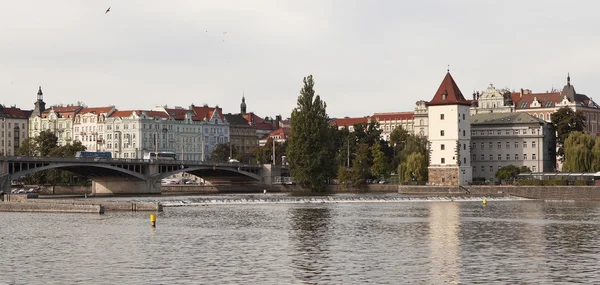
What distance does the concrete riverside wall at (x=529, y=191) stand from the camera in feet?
395

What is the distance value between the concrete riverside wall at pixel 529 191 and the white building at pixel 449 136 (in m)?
6.08

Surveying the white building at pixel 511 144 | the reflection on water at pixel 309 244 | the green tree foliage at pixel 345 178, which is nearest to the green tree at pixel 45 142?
the green tree foliage at pixel 345 178

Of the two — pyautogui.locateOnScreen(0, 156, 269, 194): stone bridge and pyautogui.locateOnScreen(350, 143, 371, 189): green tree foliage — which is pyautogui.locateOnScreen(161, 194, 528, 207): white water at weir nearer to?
pyautogui.locateOnScreen(0, 156, 269, 194): stone bridge

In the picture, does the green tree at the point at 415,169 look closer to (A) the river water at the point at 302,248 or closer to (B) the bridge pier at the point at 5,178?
(B) the bridge pier at the point at 5,178

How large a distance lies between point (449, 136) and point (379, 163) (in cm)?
1795

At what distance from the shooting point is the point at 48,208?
299 feet

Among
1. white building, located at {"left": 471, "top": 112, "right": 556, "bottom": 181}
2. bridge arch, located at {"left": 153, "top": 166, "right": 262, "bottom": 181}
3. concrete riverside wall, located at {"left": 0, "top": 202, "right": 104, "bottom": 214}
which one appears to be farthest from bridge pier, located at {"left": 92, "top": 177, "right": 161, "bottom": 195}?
concrete riverside wall, located at {"left": 0, "top": 202, "right": 104, "bottom": 214}

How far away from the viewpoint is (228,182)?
168 metres

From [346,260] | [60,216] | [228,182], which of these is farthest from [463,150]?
[346,260]

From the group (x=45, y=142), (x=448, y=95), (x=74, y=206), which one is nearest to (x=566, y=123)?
(x=448, y=95)

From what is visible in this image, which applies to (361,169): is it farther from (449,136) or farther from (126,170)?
(126,170)

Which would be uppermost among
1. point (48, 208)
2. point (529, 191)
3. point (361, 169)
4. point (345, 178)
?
point (361, 169)

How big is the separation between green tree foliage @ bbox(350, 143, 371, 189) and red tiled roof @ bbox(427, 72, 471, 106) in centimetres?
1472

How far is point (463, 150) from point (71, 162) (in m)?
55.1
